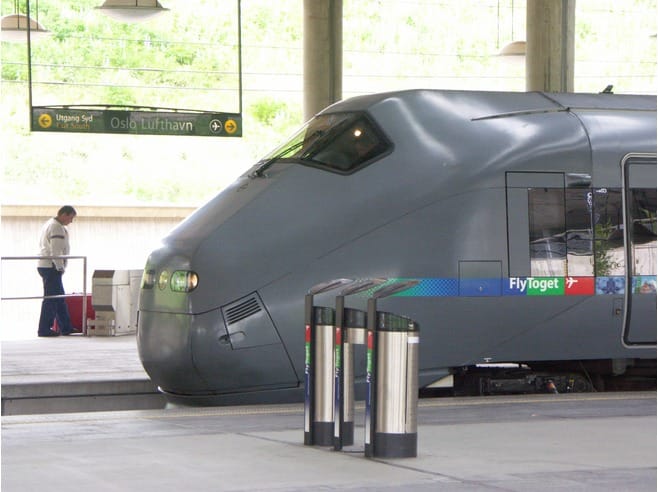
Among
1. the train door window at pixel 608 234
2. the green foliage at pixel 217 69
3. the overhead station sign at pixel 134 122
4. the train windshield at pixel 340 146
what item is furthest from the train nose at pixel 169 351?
the green foliage at pixel 217 69

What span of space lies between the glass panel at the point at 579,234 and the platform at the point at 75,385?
4.57 meters

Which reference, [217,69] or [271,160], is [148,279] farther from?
[217,69]

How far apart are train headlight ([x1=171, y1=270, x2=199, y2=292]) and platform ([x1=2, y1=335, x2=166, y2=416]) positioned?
259 centimetres

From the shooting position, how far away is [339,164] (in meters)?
11.7

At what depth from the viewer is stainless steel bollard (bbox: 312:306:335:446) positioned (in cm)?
847

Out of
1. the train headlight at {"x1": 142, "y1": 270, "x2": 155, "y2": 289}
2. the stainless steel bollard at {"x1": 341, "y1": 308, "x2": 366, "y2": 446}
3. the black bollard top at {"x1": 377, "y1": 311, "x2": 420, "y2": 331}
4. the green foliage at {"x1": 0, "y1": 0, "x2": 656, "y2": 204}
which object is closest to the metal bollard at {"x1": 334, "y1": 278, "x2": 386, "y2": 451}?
the stainless steel bollard at {"x1": 341, "y1": 308, "x2": 366, "y2": 446}

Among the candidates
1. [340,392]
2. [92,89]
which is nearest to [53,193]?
[92,89]

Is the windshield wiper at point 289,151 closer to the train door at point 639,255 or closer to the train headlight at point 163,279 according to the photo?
the train headlight at point 163,279

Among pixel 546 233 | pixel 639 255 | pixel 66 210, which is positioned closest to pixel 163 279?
pixel 546 233

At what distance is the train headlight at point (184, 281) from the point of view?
11.1 metres

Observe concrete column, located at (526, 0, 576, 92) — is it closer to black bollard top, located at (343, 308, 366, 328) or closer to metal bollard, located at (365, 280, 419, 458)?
black bollard top, located at (343, 308, 366, 328)

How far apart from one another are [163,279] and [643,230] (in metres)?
4.48

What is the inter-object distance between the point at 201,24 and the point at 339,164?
110 ft

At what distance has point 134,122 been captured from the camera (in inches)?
747
